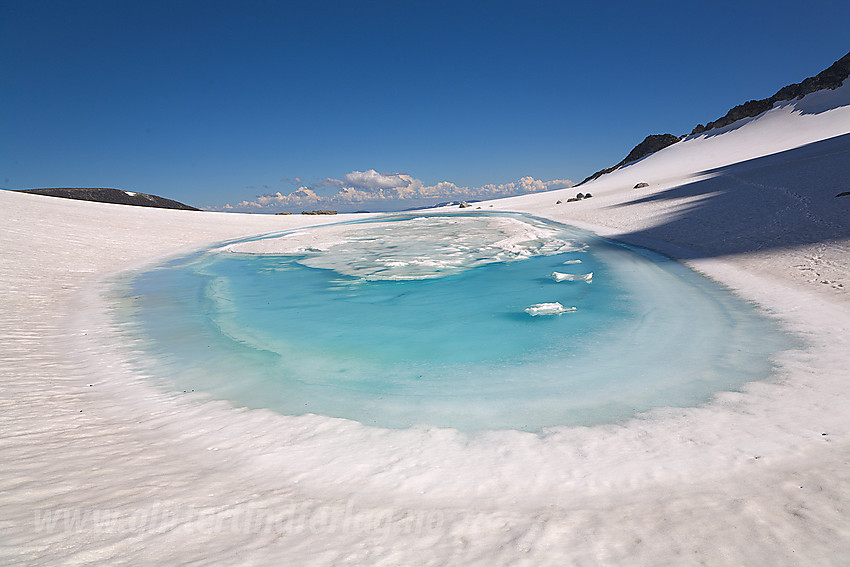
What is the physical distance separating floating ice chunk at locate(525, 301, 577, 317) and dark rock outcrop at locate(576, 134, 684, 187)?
242 ft

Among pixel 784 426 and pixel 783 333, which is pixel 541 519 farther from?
pixel 783 333

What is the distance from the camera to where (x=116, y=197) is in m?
33.3

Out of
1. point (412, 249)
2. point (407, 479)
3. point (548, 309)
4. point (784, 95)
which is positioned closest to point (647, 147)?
point (784, 95)

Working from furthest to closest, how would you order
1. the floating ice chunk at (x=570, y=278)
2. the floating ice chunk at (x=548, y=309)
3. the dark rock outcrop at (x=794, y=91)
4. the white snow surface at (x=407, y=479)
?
1. the dark rock outcrop at (x=794, y=91)
2. the floating ice chunk at (x=570, y=278)
3. the floating ice chunk at (x=548, y=309)
4. the white snow surface at (x=407, y=479)

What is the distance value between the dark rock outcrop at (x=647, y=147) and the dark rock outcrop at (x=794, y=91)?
6.67 metres

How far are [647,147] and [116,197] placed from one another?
86.1m

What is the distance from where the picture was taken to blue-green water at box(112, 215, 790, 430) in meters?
3.73

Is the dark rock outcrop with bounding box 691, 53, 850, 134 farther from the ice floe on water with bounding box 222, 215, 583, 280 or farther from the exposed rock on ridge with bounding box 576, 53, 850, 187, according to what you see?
the ice floe on water with bounding box 222, 215, 583, 280

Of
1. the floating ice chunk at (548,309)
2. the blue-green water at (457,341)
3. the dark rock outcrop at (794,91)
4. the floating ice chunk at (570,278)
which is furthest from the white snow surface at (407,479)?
the dark rock outcrop at (794,91)

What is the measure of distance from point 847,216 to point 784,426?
8904 mm

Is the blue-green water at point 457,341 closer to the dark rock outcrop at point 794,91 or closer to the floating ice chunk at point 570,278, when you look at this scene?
the floating ice chunk at point 570,278

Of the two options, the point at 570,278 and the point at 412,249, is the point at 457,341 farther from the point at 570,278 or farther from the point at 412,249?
the point at 412,249

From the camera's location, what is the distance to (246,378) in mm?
4375

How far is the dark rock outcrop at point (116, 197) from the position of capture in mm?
31094
